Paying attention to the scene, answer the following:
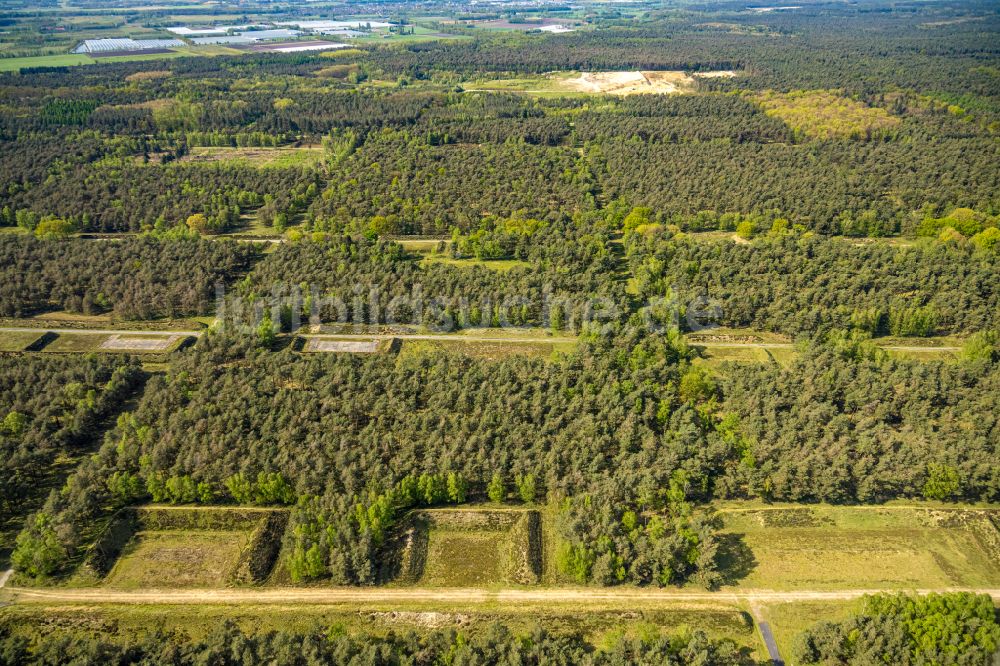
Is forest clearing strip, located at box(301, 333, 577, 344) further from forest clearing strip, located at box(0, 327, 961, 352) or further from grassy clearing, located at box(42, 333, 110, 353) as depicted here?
grassy clearing, located at box(42, 333, 110, 353)

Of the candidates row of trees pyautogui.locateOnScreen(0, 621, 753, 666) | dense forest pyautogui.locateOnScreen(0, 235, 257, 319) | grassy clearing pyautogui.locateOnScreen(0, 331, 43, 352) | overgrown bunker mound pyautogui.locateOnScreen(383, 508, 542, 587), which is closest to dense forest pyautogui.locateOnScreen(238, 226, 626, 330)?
dense forest pyautogui.locateOnScreen(0, 235, 257, 319)

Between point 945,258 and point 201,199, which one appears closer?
point 945,258

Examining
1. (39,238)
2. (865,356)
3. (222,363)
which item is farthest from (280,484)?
(39,238)

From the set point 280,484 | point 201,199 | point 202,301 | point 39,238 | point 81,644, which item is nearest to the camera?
point 81,644

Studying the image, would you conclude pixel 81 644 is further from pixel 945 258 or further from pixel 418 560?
pixel 945 258

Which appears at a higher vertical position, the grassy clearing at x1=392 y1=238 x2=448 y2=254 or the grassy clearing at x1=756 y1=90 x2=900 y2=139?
the grassy clearing at x1=756 y1=90 x2=900 y2=139

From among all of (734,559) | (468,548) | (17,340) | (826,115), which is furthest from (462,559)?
(826,115)
